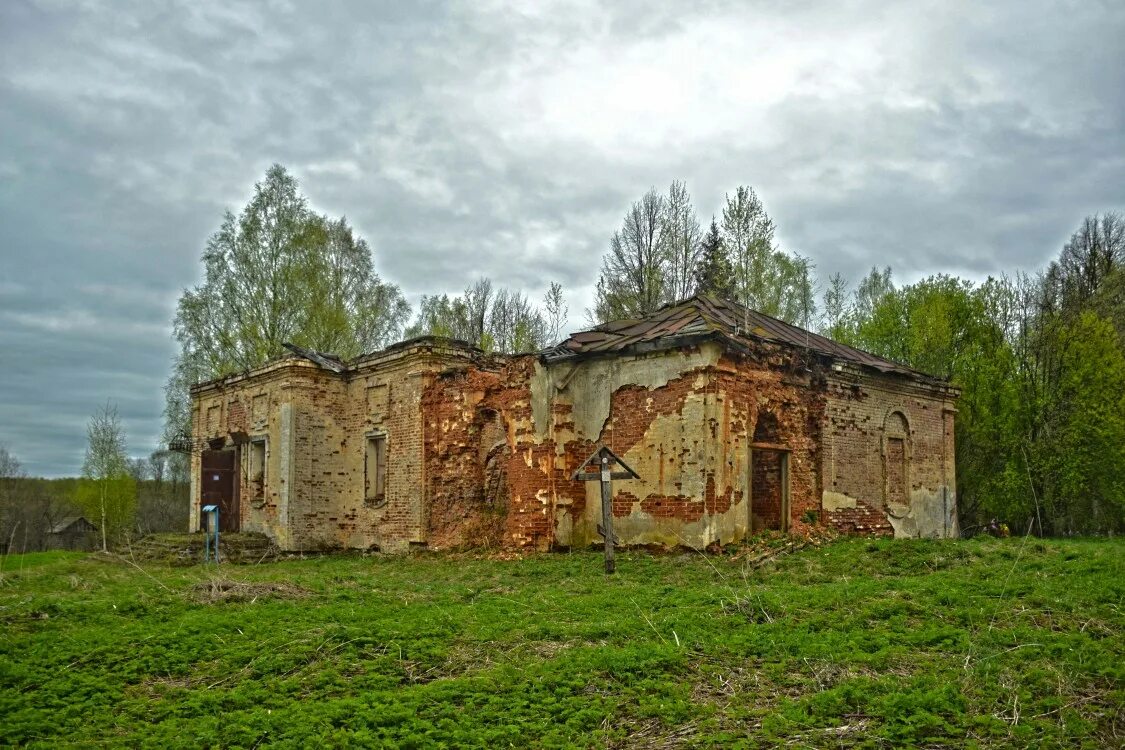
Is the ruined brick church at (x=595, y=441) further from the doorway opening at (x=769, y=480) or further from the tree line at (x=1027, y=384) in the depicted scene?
the tree line at (x=1027, y=384)

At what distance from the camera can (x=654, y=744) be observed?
18.3ft

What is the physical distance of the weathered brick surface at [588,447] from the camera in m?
14.8

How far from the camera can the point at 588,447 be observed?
53.3 ft

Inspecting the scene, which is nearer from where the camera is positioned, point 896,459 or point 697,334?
point 697,334

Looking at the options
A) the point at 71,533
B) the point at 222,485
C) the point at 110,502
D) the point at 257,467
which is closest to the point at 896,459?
the point at 257,467

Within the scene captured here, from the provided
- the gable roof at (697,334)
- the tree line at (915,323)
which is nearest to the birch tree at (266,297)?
the tree line at (915,323)

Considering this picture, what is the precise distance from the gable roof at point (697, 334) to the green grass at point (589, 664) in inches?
198

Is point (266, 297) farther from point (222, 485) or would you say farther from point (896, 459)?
point (896, 459)

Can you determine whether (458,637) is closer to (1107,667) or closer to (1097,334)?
(1107,667)

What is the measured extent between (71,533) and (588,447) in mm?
41757

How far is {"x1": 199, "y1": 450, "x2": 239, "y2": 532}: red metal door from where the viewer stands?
2302 cm

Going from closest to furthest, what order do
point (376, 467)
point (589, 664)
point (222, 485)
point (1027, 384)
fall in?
1. point (589, 664)
2. point (376, 467)
3. point (222, 485)
4. point (1027, 384)

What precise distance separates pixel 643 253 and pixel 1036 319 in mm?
12813

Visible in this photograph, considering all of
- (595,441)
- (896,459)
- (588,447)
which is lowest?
(896,459)
